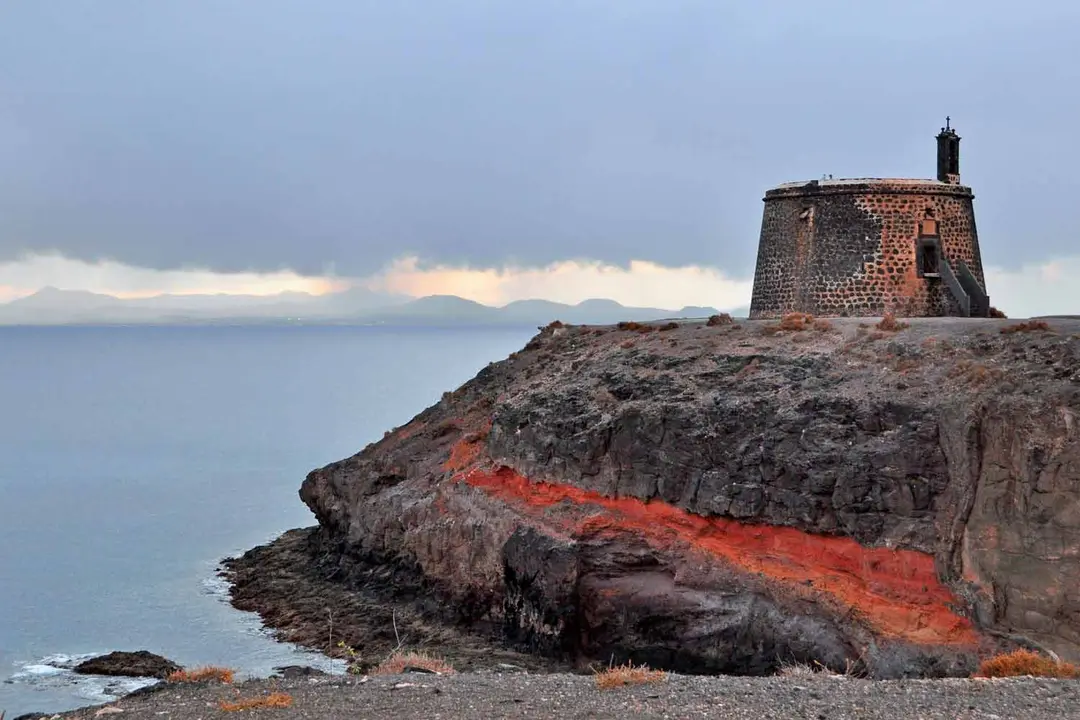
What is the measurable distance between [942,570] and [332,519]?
22454 mm

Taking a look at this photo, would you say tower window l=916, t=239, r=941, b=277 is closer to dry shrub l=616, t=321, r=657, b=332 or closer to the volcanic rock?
dry shrub l=616, t=321, r=657, b=332

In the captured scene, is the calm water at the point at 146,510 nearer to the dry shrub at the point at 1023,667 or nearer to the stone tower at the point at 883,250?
the dry shrub at the point at 1023,667

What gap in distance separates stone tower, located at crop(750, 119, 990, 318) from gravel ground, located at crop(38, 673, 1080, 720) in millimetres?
24432

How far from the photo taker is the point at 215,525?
50719 mm

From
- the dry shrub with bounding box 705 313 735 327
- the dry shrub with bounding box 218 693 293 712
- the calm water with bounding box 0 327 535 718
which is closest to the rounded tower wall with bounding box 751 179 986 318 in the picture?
the dry shrub with bounding box 705 313 735 327

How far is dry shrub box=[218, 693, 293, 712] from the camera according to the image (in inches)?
645

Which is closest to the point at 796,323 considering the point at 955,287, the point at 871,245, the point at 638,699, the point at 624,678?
the point at 871,245

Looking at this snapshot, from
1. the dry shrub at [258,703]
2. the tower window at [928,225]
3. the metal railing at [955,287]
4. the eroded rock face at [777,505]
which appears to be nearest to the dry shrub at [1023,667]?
the eroded rock face at [777,505]

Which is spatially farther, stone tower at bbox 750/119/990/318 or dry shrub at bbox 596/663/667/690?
stone tower at bbox 750/119/990/318

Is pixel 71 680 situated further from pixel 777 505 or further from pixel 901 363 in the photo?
pixel 901 363

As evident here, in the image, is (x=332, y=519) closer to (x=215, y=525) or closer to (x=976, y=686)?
(x=215, y=525)

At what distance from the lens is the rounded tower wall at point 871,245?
131ft

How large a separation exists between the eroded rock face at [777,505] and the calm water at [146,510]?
22.3ft

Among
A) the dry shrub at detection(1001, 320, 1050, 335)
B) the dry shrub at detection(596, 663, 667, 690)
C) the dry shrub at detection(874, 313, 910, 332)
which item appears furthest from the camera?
the dry shrub at detection(874, 313, 910, 332)
